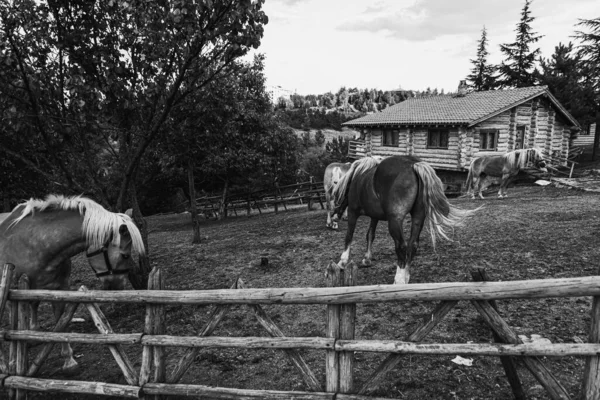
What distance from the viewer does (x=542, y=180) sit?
19.5 meters

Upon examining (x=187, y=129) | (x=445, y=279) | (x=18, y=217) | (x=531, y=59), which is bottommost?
(x=445, y=279)

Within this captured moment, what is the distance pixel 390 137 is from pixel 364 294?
24641 mm

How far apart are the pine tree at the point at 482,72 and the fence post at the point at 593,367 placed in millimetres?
44658

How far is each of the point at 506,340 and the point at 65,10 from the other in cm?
822

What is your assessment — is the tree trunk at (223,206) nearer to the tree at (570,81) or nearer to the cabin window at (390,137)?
the cabin window at (390,137)

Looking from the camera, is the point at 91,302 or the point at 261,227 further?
the point at 261,227

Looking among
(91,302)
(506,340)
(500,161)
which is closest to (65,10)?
(91,302)

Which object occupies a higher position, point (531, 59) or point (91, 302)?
point (531, 59)

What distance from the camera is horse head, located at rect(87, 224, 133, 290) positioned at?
462 cm

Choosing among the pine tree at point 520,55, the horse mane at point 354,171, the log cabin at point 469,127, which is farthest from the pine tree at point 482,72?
the horse mane at point 354,171

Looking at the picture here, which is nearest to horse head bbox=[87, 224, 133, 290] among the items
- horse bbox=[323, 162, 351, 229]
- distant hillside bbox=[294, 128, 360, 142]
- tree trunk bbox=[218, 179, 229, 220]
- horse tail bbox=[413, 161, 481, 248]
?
horse tail bbox=[413, 161, 481, 248]

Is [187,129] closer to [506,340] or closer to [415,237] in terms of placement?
[415,237]

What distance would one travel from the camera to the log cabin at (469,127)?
22156mm

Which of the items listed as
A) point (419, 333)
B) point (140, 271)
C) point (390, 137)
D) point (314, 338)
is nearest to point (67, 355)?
point (140, 271)
